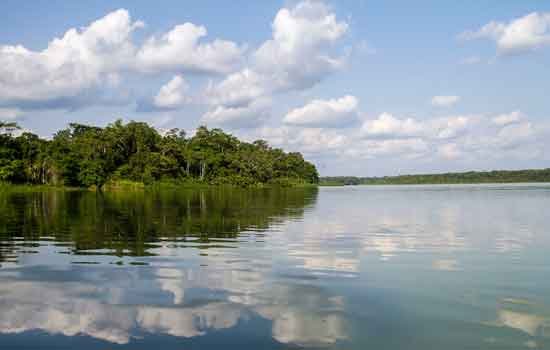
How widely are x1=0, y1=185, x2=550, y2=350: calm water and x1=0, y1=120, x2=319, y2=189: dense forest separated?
88.0m

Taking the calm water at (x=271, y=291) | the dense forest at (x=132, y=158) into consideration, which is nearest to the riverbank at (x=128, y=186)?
the dense forest at (x=132, y=158)

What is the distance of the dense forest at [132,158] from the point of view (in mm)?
102688

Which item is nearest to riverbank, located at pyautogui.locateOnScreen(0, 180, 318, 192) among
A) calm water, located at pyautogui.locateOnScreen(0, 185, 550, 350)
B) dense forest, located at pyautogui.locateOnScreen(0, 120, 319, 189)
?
dense forest, located at pyautogui.locateOnScreen(0, 120, 319, 189)

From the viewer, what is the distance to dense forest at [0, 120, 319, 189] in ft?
337

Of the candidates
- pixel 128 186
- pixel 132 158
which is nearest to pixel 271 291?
pixel 128 186

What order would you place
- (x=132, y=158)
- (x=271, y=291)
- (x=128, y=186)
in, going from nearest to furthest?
(x=271, y=291) < (x=128, y=186) < (x=132, y=158)

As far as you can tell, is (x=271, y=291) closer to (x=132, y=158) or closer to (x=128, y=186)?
(x=128, y=186)

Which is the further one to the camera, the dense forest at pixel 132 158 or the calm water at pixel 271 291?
the dense forest at pixel 132 158

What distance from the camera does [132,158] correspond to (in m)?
127

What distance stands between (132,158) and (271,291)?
122 meters

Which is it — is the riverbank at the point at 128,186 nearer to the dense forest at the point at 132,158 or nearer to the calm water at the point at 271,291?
the dense forest at the point at 132,158

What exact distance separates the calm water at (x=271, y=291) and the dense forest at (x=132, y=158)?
87977 millimetres

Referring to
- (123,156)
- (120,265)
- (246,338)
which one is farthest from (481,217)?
(123,156)

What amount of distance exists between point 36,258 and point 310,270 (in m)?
9.41
